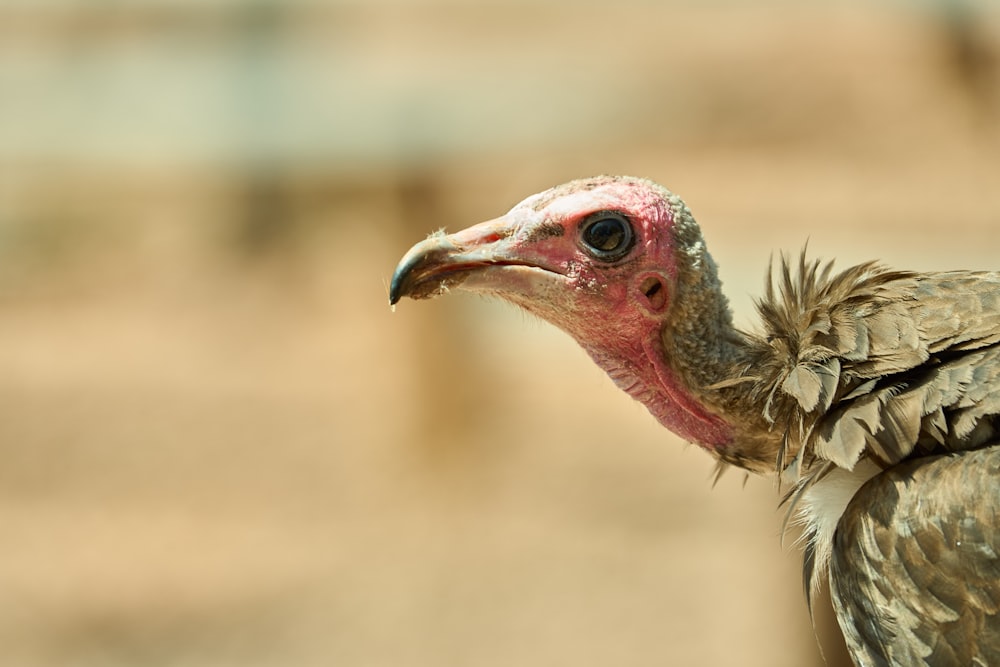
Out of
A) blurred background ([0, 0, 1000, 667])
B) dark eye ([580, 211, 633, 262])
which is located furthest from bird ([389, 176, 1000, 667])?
blurred background ([0, 0, 1000, 667])

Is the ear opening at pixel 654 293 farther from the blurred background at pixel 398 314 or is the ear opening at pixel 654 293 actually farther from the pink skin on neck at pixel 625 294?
the blurred background at pixel 398 314

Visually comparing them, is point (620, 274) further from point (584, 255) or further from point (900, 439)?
point (900, 439)

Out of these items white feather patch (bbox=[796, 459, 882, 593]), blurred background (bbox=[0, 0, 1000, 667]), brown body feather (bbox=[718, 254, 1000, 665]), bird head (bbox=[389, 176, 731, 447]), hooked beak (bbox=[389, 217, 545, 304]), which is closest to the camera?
brown body feather (bbox=[718, 254, 1000, 665])

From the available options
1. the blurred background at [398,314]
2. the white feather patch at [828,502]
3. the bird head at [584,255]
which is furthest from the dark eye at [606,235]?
the blurred background at [398,314]

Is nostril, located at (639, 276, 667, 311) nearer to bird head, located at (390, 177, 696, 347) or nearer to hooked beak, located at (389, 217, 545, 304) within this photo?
bird head, located at (390, 177, 696, 347)

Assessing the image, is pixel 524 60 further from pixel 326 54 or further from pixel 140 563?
pixel 140 563

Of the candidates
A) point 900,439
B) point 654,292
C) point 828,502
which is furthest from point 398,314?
point 900,439

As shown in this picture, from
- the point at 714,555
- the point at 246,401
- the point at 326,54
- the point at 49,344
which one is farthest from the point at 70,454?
the point at 714,555
